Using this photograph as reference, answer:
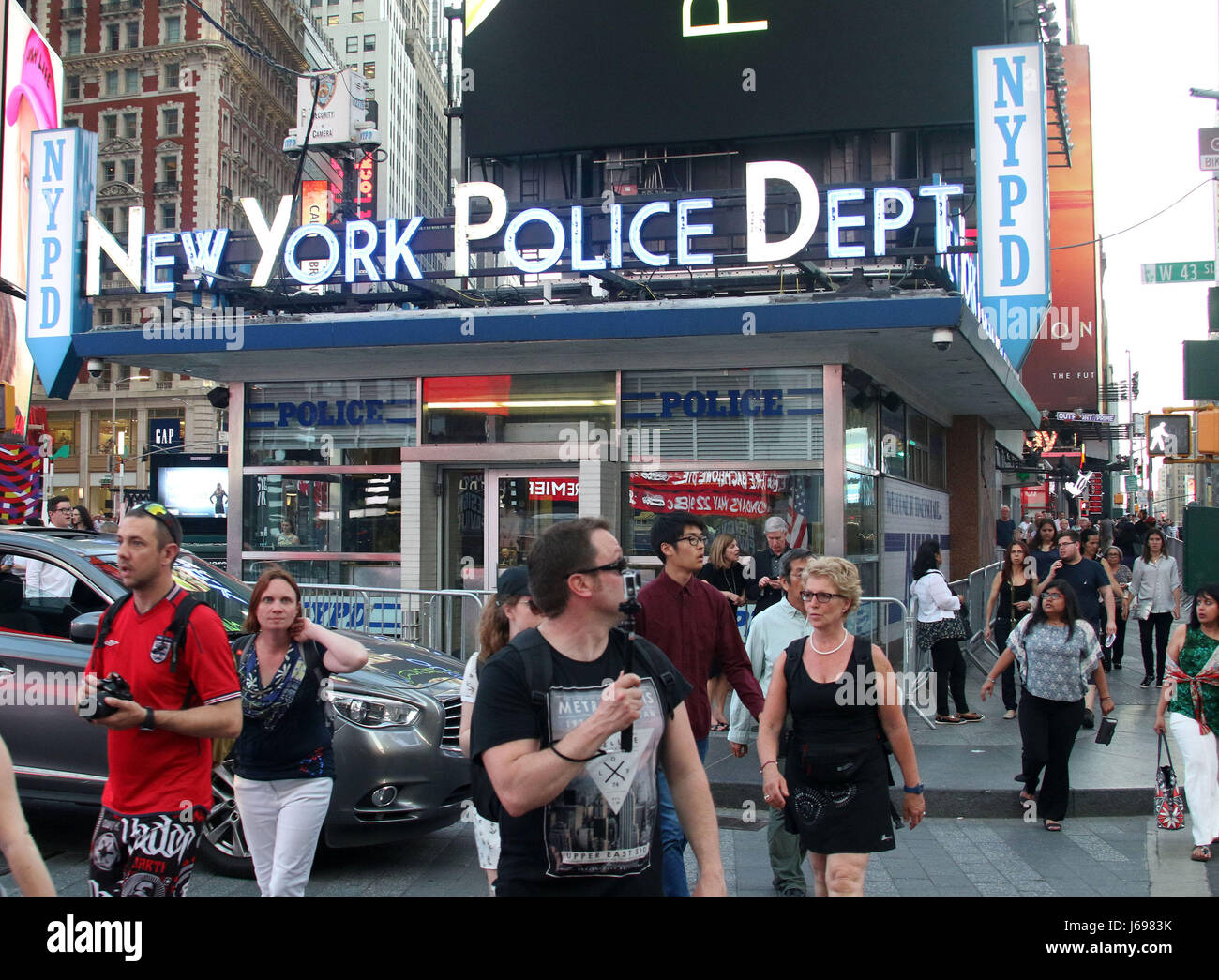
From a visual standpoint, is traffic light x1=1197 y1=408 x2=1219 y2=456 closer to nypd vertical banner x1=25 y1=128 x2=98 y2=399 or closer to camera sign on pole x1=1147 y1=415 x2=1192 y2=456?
camera sign on pole x1=1147 y1=415 x2=1192 y2=456

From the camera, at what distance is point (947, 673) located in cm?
1069

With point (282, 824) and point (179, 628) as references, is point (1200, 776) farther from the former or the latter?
point (179, 628)

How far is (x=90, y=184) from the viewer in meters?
13.8

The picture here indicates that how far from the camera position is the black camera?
3.69 metres

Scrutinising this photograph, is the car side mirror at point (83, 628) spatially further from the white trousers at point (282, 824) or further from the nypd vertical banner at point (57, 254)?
the nypd vertical banner at point (57, 254)

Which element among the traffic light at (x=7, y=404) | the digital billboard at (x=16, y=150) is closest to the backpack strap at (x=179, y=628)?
the traffic light at (x=7, y=404)

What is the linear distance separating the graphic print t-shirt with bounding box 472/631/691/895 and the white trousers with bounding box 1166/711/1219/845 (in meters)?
5.14

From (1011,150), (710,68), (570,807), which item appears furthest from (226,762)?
(710,68)

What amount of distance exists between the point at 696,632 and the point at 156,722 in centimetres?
276

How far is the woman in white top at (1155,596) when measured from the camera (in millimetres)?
13398

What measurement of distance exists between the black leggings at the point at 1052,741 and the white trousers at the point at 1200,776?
71 cm
